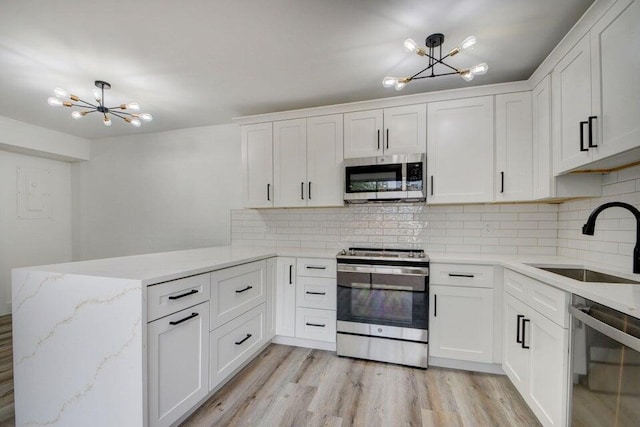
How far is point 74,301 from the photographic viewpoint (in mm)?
1439

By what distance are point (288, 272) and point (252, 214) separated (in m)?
1.03

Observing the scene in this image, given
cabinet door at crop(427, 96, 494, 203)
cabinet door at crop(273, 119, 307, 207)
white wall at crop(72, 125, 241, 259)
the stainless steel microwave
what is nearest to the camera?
cabinet door at crop(427, 96, 494, 203)

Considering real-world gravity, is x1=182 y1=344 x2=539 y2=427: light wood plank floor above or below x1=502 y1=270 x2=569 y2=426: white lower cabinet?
below

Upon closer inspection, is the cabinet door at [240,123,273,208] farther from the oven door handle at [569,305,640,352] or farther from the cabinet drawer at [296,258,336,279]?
the oven door handle at [569,305,640,352]

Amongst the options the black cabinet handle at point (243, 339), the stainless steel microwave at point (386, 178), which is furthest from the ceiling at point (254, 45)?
the black cabinet handle at point (243, 339)

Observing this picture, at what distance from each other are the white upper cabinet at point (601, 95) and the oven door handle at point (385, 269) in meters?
1.19

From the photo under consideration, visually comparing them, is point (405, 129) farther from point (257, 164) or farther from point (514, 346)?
point (514, 346)

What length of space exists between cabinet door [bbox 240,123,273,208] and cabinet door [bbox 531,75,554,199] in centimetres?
239

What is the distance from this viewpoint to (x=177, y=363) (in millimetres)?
1570

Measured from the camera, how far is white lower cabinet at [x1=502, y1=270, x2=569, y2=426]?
139 centimetres

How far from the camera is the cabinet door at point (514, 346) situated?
181 centimetres

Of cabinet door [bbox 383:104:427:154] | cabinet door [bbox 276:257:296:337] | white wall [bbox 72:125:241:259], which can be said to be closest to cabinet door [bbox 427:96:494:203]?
cabinet door [bbox 383:104:427:154]

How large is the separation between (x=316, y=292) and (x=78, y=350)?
169cm

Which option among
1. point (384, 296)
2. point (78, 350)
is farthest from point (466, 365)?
point (78, 350)
